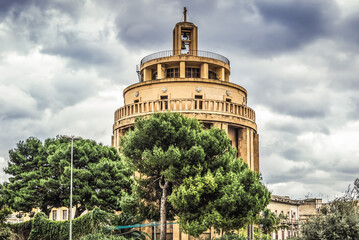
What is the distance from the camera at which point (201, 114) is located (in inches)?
1943

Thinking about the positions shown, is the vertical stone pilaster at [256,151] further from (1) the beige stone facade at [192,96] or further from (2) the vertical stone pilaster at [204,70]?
(2) the vertical stone pilaster at [204,70]

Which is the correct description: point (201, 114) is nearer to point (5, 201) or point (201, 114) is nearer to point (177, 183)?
point (177, 183)

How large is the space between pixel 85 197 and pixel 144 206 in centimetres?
958

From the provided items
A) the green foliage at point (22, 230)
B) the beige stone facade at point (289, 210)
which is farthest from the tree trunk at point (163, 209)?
the beige stone facade at point (289, 210)

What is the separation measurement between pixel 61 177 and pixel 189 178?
47.8ft

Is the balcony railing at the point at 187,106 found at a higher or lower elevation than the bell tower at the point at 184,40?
lower

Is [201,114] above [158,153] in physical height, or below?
above

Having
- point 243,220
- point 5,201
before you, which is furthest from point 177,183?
point 5,201

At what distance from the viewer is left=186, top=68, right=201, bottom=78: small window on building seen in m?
54.8

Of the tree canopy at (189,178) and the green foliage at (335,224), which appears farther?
the tree canopy at (189,178)

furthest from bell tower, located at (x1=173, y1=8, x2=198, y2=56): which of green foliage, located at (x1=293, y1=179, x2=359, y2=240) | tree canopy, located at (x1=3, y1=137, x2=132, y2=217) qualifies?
green foliage, located at (x1=293, y1=179, x2=359, y2=240)

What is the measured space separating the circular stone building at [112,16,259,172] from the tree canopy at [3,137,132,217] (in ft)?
25.7

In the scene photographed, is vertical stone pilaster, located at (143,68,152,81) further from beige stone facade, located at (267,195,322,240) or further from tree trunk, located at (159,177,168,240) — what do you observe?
beige stone facade, located at (267,195,322,240)

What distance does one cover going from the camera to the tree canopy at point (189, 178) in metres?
32.6
